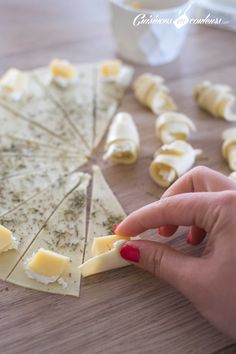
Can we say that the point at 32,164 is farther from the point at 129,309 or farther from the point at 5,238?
the point at 129,309

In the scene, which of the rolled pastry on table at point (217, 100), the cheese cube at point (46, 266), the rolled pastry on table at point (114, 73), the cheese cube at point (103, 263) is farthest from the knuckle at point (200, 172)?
the rolled pastry on table at point (114, 73)

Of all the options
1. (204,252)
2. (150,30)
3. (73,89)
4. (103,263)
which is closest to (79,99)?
(73,89)

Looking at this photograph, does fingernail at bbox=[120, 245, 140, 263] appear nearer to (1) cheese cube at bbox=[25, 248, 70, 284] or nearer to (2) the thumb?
(2) the thumb

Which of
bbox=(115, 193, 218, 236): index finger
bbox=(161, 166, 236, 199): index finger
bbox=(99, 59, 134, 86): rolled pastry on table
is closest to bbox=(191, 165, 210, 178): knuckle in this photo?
bbox=(161, 166, 236, 199): index finger

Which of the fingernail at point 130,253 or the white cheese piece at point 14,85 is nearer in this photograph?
the fingernail at point 130,253

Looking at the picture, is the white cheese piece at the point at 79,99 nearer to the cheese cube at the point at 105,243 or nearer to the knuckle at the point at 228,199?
the cheese cube at the point at 105,243

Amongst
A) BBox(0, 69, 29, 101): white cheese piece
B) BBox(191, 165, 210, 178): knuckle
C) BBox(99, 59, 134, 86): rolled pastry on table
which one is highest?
BBox(191, 165, 210, 178): knuckle

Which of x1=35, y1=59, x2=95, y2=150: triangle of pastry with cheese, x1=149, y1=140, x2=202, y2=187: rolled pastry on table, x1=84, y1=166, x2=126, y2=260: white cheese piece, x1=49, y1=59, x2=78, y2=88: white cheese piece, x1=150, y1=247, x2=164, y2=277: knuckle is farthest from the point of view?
x1=49, y1=59, x2=78, y2=88: white cheese piece

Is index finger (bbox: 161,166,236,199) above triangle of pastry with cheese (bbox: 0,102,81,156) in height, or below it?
above
